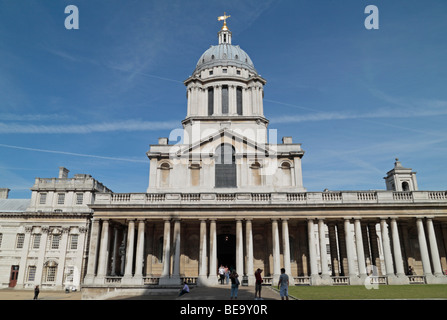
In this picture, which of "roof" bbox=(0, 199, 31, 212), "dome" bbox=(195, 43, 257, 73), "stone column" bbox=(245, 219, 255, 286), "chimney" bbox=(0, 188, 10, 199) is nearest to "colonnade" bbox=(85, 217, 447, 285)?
"stone column" bbox=(245, 219, 255, 286)

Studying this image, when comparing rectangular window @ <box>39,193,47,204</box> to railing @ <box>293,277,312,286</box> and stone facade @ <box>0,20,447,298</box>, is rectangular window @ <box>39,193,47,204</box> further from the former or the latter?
railing @ <box>293,277,312,286</box>

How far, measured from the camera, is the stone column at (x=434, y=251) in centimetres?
2861

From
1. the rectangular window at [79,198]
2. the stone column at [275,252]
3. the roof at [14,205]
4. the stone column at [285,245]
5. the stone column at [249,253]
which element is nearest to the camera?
the stone column at [249,253]

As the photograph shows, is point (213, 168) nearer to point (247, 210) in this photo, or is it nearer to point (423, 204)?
point (247, 210)

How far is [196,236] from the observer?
34.0 metres

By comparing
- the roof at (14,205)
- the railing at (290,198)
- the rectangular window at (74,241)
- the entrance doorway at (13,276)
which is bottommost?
the entrance doorway at (13,276)

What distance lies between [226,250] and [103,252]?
11799mm

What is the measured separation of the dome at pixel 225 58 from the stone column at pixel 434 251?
100 feet

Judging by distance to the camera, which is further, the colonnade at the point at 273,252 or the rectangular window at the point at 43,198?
the rectangular window at the point at 43,198

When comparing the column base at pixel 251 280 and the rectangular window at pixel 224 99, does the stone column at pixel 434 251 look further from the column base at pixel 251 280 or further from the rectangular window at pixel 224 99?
the rectangular window at pixel 224 99

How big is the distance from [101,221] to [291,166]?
2049 centimetres

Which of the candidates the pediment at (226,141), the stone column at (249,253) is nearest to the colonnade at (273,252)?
the stone column at (249,253)

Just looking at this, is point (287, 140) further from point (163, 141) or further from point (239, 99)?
point (163, 141)

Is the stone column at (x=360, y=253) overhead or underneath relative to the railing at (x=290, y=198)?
underneath
